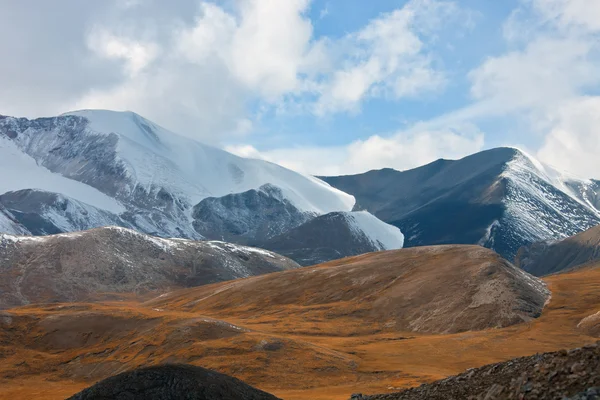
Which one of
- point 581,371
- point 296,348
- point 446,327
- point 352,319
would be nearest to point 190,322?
point 296,348

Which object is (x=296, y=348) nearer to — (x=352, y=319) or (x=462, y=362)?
(x=462, y=362)

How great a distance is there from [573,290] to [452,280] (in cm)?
2249

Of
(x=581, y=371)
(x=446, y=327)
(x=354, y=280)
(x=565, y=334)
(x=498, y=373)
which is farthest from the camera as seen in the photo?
(x=354, y=280)

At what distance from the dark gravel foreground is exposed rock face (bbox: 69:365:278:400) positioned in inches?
335

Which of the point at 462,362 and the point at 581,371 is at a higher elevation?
the point at 581,371

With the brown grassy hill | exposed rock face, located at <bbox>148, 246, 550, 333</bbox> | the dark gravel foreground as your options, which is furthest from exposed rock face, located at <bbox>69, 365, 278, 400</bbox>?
exposed rock face, located at <bbox>148, 246, 550, 333</bbox>

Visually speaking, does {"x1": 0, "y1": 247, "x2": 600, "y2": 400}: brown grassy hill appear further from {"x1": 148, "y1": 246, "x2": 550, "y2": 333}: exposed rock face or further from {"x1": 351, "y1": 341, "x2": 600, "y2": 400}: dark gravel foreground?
Answer: {"x1": 351, "y1": 341, "x2": 600, "y2": 400}: dark gravel foreground

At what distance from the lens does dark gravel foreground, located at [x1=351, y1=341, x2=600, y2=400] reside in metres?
23.0

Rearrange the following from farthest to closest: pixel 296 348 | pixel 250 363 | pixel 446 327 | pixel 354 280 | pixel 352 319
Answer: pixel 354 280 < pixel 352 319 < pixel 446 327 < pixel 296 348 < pixel 250 363

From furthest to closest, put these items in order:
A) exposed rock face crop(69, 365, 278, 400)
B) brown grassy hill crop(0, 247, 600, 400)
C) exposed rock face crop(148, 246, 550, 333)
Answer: exposed rock face crop(148, 246, 550, 333) → brown grassy hill crop(0, 247, 600, 400) → exposed rock face crop(69, 365, 278, 400)

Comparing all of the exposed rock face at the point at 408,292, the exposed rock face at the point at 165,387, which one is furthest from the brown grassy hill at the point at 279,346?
the exposed rock face at the point at 165,387

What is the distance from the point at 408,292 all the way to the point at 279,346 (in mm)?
47436

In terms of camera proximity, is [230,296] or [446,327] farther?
[230,296]

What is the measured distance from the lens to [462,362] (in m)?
83.8
